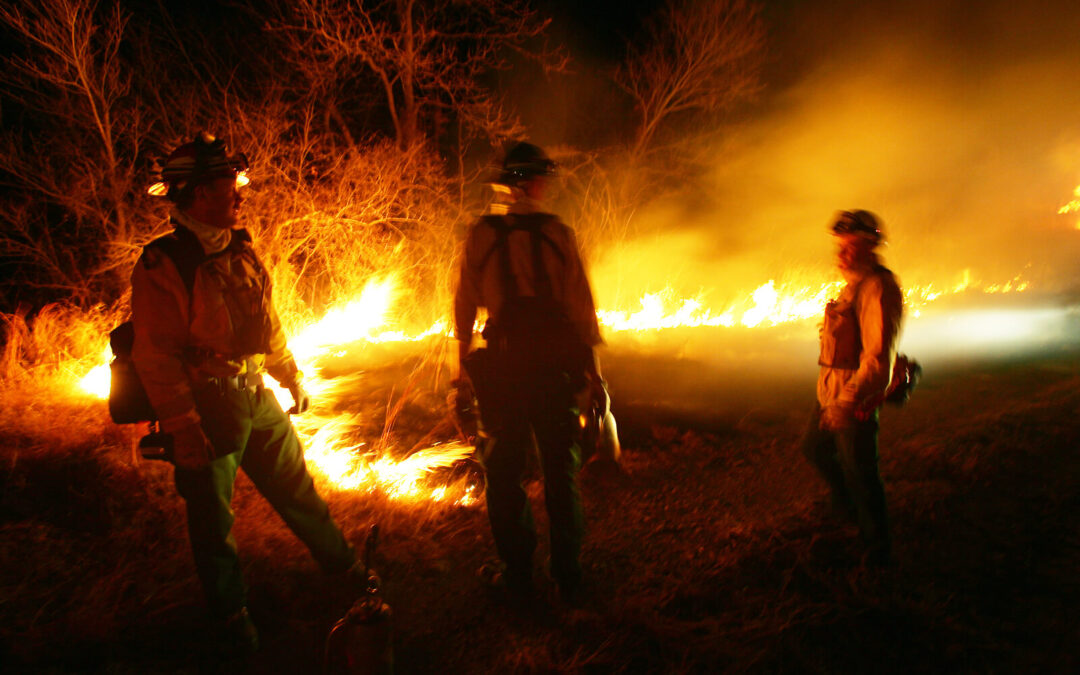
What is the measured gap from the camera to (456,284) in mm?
2766

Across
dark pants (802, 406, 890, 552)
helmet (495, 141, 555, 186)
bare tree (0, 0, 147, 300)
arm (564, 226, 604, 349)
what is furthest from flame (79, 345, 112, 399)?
dark pants (802, 406, 890, 552)

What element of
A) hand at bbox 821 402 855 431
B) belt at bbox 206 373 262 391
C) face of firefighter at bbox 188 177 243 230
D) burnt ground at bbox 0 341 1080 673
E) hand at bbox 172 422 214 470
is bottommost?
burnt ground at bbox 0 341 1080 673

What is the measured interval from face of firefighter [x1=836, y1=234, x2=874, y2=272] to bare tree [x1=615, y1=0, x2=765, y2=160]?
11.9 metres

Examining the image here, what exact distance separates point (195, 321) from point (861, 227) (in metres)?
3.26

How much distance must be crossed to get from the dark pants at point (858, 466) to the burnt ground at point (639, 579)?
258 mm

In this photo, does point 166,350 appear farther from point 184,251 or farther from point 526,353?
point 526,353

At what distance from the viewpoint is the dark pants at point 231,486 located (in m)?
2.41

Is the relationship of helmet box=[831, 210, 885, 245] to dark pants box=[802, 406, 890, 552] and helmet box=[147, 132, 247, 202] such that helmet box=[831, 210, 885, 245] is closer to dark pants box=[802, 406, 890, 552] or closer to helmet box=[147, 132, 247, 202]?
dark pants box=[802, 406, 890, 552]

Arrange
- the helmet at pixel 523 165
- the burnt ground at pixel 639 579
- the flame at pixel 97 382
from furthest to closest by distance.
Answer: the flame at pixel 97 382, the helmet at pixel 523 165, the burnt ground at pixel 639 579

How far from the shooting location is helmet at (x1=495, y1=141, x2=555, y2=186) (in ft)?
8.80

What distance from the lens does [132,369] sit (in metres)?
2.36

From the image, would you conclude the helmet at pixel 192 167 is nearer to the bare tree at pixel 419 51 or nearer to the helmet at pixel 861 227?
the helmet at pixel 861 227

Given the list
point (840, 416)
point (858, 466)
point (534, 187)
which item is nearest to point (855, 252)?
point (840, 416)

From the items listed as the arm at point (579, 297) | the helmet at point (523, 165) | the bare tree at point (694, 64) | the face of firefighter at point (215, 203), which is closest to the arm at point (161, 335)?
the face of firefighter at point (215, 203)
